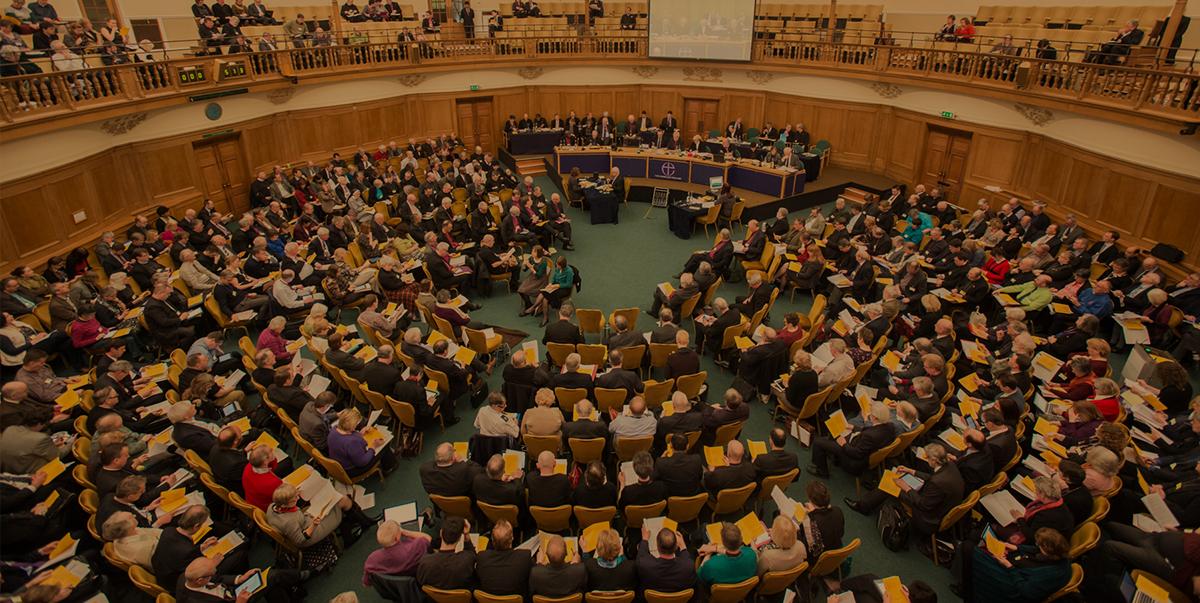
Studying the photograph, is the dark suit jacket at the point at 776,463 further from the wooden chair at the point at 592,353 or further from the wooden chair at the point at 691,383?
the wooden chair at the point at 592,353

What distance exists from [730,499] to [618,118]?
18881 mm

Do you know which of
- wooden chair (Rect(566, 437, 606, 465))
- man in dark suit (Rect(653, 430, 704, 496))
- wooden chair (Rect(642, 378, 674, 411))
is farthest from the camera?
wooden chair (Rect(642, 378, 674, 411))

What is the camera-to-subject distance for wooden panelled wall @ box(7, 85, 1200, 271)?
1152 centimetres

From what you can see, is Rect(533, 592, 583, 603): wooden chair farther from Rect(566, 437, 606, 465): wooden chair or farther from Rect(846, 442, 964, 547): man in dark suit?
Rect(846, 442, 964, 547): man in dark suit

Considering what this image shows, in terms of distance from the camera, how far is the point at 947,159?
55.3 ft

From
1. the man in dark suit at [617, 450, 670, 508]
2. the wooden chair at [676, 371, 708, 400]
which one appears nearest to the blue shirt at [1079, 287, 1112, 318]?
the wooden chair at [676, 371, 708, 400]

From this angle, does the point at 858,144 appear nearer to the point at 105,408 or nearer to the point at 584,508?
the point at 584,508

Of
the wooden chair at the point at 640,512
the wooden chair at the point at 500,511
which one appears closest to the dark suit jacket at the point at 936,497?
the wooden chair at the point at 640,512

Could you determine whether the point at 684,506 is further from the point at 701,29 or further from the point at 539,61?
the point at 539,61

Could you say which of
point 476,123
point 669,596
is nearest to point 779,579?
point 669,596

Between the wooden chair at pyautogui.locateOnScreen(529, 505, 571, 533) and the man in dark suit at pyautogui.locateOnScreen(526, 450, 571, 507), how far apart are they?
0.39 feet

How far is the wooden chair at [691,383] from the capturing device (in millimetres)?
8297

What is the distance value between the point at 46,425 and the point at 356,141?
1399 centimetres

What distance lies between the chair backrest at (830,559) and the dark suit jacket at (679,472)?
1395 millimetres
